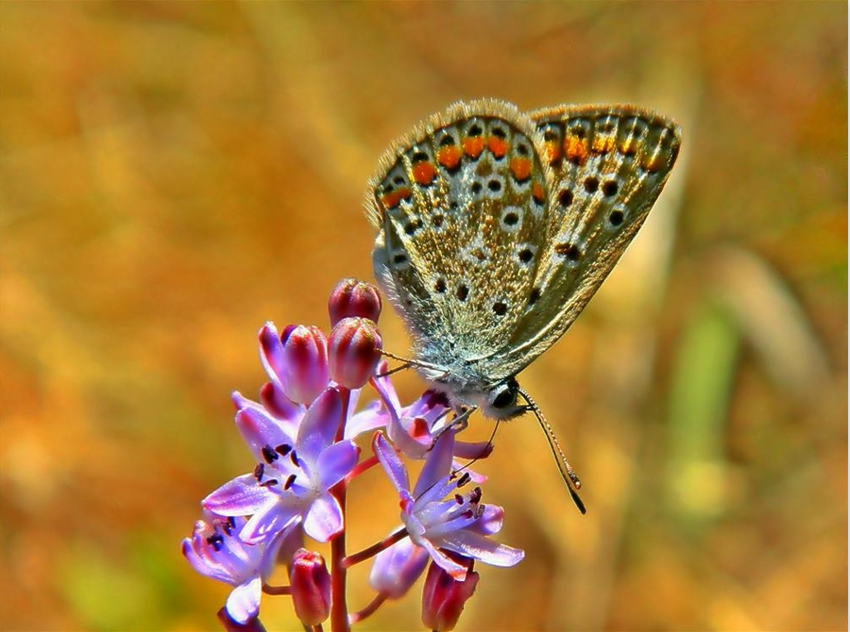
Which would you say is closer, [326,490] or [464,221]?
[326,490]

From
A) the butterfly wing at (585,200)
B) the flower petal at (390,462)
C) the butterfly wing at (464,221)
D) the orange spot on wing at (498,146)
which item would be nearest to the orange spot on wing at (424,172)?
the butterfly wing at (464,221)

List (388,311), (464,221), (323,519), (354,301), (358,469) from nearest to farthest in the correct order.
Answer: (323,519), (358,469), (354,301), (464,221), (388,311)

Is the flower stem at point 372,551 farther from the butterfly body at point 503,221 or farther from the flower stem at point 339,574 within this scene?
the butterfly body at point 503,221

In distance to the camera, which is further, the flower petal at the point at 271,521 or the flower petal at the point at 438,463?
the flower petal at the point at 438,463

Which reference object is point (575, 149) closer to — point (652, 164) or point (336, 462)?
point (652, 164)

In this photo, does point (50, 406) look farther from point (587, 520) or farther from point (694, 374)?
point (694, 374)

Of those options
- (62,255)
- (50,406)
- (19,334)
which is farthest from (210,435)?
(62,255)

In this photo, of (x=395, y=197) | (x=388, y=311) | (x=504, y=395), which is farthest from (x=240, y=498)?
(x=388, y=311)
